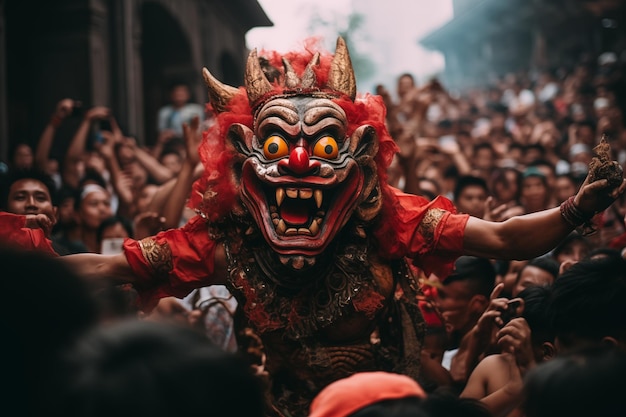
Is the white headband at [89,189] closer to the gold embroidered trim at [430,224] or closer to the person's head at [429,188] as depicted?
the person's head at [429,188]

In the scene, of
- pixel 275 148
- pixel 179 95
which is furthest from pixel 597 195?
pixel 179 95

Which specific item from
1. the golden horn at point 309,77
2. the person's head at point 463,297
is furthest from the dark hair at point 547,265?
the golden horn at point 309,77

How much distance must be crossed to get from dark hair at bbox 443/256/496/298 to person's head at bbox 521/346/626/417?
307 cm

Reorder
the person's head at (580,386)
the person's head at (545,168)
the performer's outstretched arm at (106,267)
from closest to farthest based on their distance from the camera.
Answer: the person's head at (580,386), the performer's outstretched arm at (106,267), the person's head at (545,168)

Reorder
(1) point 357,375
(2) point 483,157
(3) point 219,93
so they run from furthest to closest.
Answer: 1. (2) point 483,157
2. (3) point 219,93
3. (1) point 357,375

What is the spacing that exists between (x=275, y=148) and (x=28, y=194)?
2.28 meters

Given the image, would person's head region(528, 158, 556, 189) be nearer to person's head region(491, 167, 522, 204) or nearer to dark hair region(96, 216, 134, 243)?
person's head region(491, 167, 522, 204)

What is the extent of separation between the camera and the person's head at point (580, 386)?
2.34 metres

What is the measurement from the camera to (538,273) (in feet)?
18.4

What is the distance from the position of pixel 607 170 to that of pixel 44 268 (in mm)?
2611

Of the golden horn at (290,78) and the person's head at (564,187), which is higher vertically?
the golden horn at (290,78)

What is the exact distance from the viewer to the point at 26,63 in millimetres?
13773

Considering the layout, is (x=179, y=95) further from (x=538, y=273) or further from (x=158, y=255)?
→ (x=158, y=255)

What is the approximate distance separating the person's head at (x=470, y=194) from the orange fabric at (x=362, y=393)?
5.07 m
